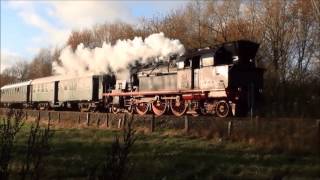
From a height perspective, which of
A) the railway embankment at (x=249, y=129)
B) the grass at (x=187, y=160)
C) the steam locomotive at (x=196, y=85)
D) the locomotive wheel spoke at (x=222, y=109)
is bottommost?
the grass at (x=187, y=160)

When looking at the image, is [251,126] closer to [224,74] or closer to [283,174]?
[283,174]

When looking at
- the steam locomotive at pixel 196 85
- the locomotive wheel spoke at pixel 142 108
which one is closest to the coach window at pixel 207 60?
the steam locomotive at pixel 196 85

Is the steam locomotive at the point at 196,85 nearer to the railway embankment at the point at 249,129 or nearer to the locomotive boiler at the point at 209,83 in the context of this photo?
the locomotive boiler at the point at 209,83

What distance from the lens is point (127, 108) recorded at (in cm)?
3083

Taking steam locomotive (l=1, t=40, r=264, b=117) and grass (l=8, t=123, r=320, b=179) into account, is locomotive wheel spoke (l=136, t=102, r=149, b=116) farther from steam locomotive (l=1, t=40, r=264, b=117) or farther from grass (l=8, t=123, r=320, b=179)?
grass (l=8, t=123, r=320, b=179)

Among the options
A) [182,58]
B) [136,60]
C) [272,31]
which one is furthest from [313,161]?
[272,31]

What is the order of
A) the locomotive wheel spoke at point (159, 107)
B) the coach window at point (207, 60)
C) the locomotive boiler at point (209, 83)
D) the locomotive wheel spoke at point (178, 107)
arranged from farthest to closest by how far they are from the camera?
the locomotive wheel spoke at point (159, 107) < the locomotive wheel spoke at point (178, 107) < the coach window at point (207, 60) < the locomotive boiler at point (209, 83)

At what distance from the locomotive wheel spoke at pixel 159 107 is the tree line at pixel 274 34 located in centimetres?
860

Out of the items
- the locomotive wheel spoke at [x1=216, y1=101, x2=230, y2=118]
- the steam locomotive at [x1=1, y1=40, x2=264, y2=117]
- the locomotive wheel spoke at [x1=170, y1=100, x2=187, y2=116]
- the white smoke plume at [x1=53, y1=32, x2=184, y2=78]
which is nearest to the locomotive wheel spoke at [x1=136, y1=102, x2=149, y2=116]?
the steam locomotive at [x1=1, y1=40, x2=264, y2=117]

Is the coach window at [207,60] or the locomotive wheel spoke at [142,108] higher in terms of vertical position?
the coach window at [207,60]

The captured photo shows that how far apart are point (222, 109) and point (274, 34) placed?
828 inches

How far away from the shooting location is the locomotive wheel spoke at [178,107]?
2643cm

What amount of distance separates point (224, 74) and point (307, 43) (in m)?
20.3

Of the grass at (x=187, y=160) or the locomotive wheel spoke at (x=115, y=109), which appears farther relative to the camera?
the locomotive wheel spoke at (x=115, y=109)
